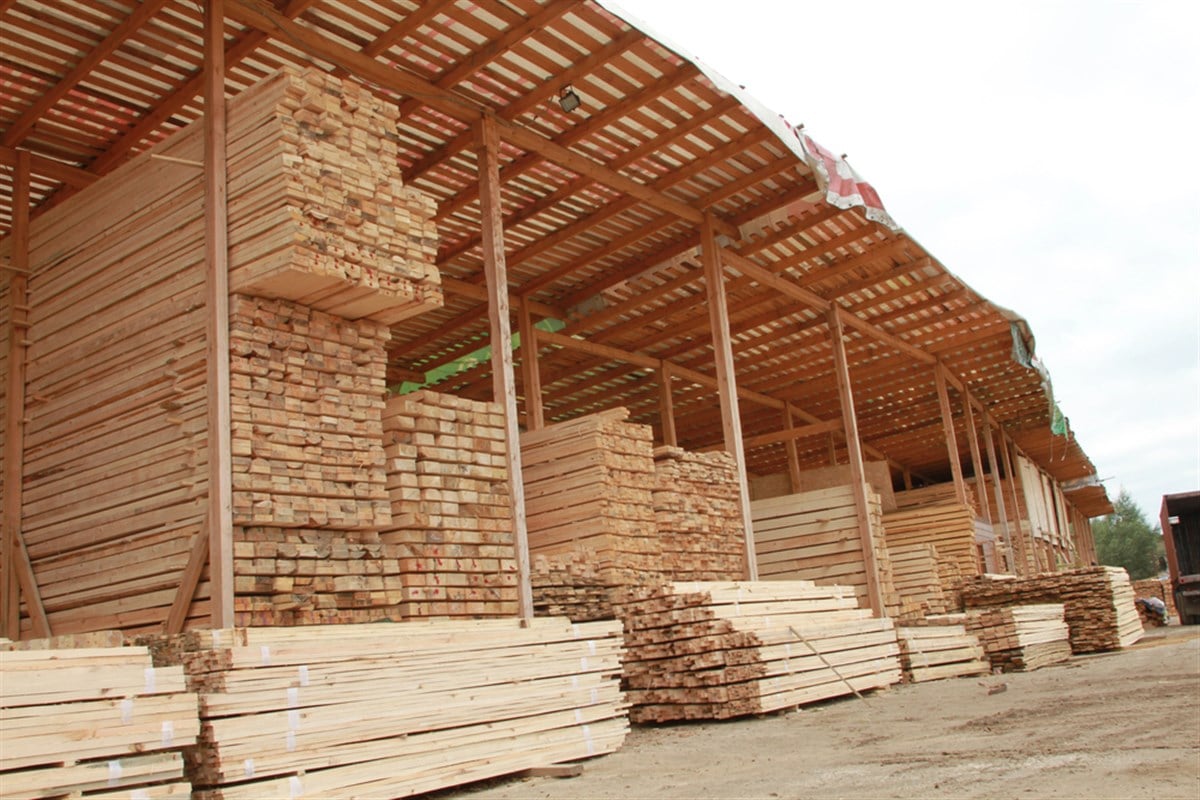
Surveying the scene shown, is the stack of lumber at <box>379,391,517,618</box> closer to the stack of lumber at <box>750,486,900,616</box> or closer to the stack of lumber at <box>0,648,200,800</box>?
the stack of lumber at <box>0,648,200,800</box>

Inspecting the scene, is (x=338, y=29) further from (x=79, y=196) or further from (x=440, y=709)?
(x=440, y=709)

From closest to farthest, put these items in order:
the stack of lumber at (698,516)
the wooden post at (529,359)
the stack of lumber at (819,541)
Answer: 1. the stack of lumber at (698,516)
2. the wooden post at (529,359)
3. the stack of lumber at (819,541)

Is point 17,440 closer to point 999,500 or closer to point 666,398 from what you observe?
point 666,398

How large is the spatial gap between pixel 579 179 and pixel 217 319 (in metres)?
5.73

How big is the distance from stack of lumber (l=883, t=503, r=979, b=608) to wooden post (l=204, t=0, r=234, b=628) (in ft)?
49.8

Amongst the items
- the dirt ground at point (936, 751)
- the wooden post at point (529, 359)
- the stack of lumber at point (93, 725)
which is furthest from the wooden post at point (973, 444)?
the stack of lumber at point (93, 725)

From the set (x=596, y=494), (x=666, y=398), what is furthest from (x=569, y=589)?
(x=666, y=398)

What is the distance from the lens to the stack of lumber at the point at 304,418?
7715 millimetres

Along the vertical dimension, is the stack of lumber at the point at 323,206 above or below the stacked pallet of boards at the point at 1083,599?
above

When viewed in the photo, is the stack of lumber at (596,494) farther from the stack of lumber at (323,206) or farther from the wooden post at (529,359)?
the stack of lumber at (323,206)

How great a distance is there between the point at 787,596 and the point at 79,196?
7.83 metres

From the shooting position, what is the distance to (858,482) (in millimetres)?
16344

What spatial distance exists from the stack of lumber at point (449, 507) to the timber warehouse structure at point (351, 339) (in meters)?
0.03

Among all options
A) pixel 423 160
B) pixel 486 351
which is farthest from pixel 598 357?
pixel 423 160
